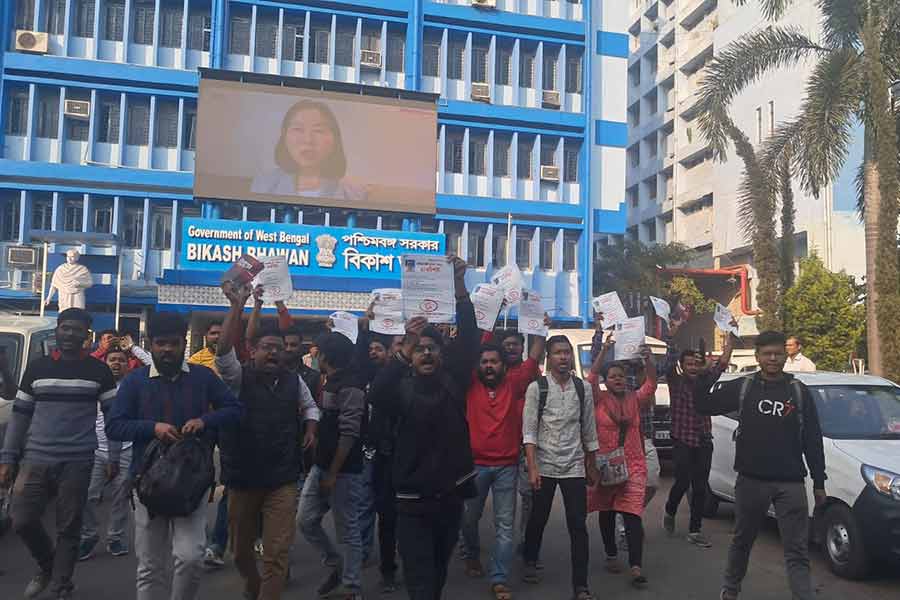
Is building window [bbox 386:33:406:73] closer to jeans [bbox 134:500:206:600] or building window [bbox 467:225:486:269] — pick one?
building window [bbox 467:225:486:269]

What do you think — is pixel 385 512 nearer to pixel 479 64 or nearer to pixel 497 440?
pixel 497 440

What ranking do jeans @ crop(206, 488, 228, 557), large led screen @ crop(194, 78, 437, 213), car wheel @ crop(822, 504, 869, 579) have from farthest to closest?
large led screen @ crop(194, 78, 437, 213) < jeans @ crop(206, 488, 228, 557) < car wheel @ crop(822, 504, 869, 579)

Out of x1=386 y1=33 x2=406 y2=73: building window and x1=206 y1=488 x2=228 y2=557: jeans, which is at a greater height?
x1=386 y1=33 x2=406 y2=73: building window

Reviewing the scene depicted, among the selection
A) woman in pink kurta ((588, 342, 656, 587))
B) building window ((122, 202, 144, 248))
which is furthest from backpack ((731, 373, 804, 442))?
building window ((122, 202, 144, 248))

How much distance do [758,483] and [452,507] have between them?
2146 millimetres

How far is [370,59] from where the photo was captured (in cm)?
2739

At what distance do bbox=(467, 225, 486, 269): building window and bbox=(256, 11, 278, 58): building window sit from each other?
8871mm

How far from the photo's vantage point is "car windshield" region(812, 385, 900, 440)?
273 inches

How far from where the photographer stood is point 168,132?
26109 millimetres

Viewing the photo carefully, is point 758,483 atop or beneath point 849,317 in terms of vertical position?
beneath

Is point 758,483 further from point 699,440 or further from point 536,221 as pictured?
point 536,221

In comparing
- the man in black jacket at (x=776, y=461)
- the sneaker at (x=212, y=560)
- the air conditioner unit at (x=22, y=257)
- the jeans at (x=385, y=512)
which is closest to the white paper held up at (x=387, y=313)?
the jeans at (x=385, y=512)

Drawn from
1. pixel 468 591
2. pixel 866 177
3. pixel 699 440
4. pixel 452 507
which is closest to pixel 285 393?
pixel 452 507

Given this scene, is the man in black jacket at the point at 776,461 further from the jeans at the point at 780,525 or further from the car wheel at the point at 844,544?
the car wheel at the point at 844,544
